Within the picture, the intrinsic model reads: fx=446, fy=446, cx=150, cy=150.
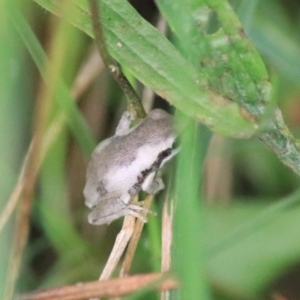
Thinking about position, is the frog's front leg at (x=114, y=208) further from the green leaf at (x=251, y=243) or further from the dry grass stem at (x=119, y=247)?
the green leaf at (x=251, y=243)

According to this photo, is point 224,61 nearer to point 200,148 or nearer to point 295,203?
point 200,148

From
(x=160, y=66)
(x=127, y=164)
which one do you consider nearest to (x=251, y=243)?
(x=127, y=164)

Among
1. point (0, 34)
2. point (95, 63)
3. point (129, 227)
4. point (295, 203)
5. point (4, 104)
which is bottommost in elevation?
point (129, 227)

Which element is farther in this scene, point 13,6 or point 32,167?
point 13,6

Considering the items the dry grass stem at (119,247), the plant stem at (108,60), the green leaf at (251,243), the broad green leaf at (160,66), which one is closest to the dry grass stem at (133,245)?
the dry grass stem at (119,247)

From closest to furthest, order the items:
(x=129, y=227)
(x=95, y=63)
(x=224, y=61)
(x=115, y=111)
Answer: (x=224, y=61)
(x=129, y=227)
(x=95, y=63)
(x=115, y=111)

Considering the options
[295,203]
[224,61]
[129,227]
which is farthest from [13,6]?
[295,203]

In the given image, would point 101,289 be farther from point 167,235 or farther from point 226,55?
point 226,55

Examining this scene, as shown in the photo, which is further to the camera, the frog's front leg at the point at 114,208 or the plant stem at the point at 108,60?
the frog's front leg at the point at 114,208
